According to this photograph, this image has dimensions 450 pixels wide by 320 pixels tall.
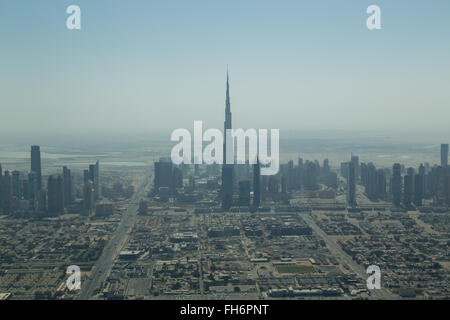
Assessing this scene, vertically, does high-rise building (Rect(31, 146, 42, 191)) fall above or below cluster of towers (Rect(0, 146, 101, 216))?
above

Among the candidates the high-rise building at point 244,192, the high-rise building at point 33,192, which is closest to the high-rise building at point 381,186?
the high-rise building at point 244,192

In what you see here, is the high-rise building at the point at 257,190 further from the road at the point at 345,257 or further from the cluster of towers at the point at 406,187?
the cluster of towers at the point at 406,187

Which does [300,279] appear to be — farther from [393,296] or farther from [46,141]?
[46,141]

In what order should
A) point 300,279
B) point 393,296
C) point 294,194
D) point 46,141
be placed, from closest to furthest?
1. point 393,296
2. point 300,279
3. point 294,194
4. point 46,141

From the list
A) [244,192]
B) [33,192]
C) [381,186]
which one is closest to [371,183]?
[381,186]

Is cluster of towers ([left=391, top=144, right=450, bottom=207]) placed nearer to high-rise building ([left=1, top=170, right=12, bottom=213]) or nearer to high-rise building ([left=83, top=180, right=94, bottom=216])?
high-rise building ([left=83, top=180, right=94, bottom=216])

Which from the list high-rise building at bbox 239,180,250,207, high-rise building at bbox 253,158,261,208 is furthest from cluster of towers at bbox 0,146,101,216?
high-rise building at bbox 253,158,261,208
